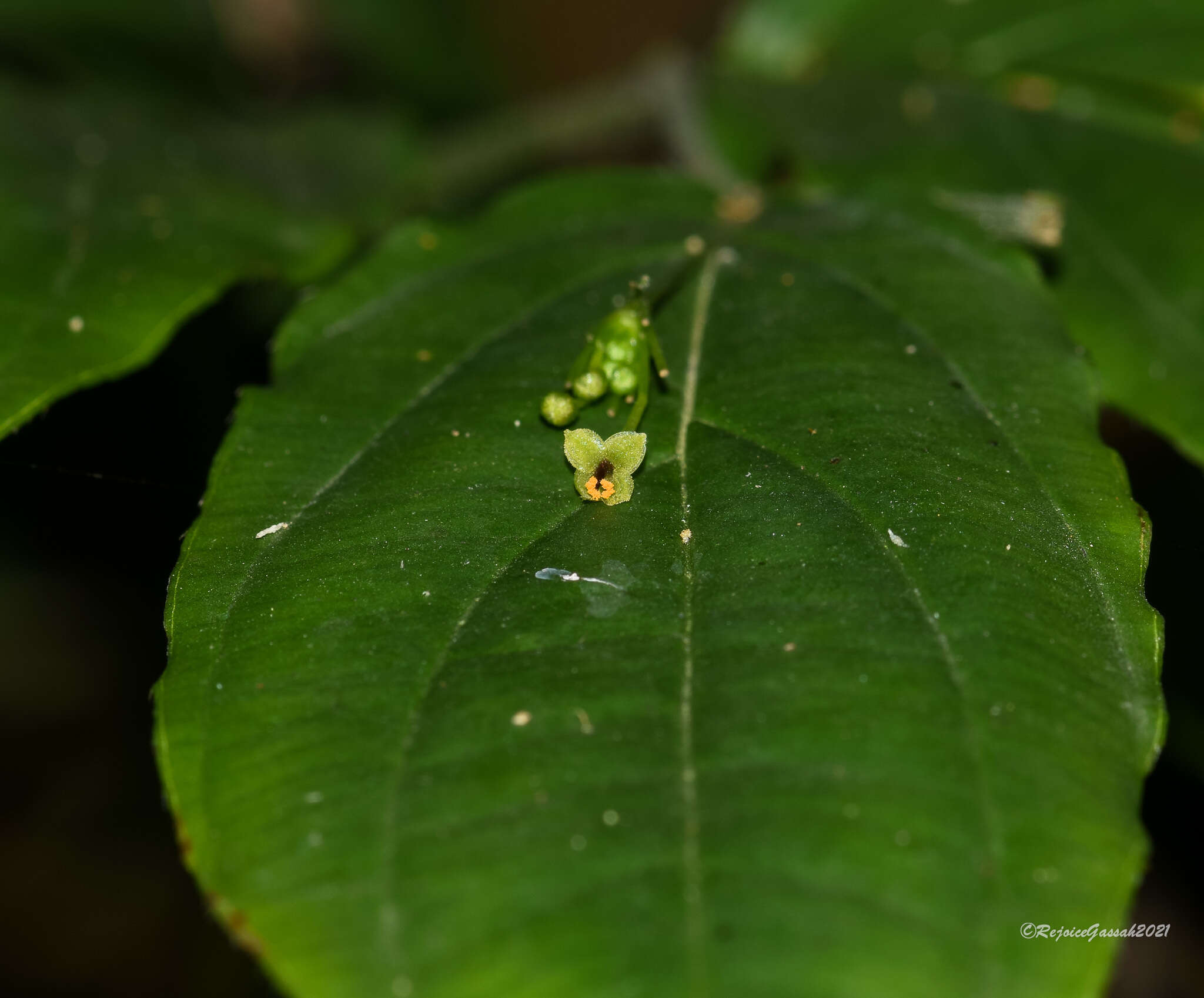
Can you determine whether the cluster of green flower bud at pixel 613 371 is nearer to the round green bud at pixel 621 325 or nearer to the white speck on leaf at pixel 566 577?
the round green bud at pixel 621 325

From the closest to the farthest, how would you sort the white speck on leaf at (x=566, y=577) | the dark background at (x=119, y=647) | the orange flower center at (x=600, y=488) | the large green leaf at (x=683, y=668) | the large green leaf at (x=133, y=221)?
the large green leaf at (x=683, y=668) → the white speck on leaf at (x=566, y=577) → the orange flower center at (x=600, y=488) → the large green leaf at (x=133, y=221) → the dark background at (x=119, y=647)

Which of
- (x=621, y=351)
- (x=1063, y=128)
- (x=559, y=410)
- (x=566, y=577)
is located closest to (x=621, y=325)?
(x=621, y=351)

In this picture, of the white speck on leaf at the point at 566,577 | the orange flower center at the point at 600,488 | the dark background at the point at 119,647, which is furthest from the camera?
the dark background at the point at 119,647

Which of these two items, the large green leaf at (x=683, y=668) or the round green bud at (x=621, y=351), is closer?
the large green leaf at (x=683, y=668)

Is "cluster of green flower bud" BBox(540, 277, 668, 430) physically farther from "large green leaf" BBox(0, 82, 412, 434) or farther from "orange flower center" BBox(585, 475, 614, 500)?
"large green leaf" BBox(0, 82, 412, 434)

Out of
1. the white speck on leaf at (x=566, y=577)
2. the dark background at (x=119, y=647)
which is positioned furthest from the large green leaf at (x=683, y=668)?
the dark background at (x=119, y=647)

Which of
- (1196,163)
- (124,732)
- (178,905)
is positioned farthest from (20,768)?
(1196,163)

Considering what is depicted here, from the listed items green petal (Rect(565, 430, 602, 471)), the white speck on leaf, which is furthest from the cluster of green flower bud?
the white speck on leaf
